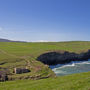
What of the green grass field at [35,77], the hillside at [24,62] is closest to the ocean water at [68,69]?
the hillside at [24,62]

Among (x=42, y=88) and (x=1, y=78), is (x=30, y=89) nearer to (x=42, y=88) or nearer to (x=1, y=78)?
(x=42, y=88)

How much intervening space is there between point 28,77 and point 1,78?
311 inches

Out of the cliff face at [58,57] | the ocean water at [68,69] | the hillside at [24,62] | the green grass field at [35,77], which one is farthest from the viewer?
the cliff face at [58,57]

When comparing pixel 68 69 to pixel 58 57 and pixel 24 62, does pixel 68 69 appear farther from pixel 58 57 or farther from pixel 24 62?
pixel 24 62

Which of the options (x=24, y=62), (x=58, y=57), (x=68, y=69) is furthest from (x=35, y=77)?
(x=58, y=57)

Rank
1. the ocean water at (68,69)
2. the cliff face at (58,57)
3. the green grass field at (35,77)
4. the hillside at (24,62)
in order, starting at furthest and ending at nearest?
the cliff face at (58,57), the ocean water at (68,69), the hillside at (24,62), the green grass field at (35,77)

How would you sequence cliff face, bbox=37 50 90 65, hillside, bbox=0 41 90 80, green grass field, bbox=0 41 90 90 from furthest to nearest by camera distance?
cliff face, bbox=37 50 90 65
hillside, bbox=0 41 90 80
green grass field, bbox=0 41 90 90

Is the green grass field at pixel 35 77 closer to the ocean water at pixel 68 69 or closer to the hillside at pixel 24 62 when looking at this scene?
the hillside at pixel 24 62

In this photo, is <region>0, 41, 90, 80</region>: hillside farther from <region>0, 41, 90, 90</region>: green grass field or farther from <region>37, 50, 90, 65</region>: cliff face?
<region>37, 50, 90, 65</region>: cliff face

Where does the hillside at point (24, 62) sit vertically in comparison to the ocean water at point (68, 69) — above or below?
above

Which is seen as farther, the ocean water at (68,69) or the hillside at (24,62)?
the ocean water at (68,69)

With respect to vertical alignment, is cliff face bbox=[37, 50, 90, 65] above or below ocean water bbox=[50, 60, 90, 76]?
above

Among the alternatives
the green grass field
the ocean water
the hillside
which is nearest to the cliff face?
the hillside

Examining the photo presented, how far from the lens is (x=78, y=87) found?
1716 centimetres
